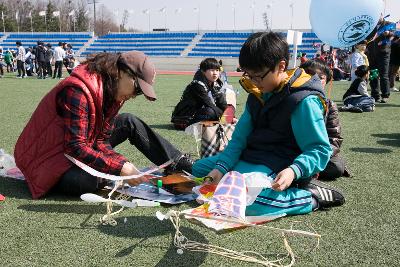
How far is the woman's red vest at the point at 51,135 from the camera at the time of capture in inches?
102

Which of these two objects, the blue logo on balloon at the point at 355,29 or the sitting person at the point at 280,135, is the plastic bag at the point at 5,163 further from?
the blue logo on balloon at the point at 355,29

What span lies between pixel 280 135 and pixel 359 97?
19.3 feet

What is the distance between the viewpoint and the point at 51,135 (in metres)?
2.67

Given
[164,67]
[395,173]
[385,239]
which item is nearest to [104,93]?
[385,239]

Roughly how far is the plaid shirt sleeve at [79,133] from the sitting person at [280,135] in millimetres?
675

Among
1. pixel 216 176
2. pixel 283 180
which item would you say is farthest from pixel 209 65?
pixel 283 180

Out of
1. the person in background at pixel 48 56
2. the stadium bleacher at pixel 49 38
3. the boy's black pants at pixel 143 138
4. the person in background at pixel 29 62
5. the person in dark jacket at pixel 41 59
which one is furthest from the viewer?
the stadium bleacher at pixel 49 38

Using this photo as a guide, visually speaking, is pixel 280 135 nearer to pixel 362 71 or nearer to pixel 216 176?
pixel 216 176

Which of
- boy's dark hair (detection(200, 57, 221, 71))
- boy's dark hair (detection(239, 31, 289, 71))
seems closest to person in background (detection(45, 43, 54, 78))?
boy's dark hair (detection(200, 57, 221, 71))

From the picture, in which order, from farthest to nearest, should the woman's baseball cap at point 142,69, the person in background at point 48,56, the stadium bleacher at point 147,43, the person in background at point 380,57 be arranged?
the stadium bleacher at point 147,43 < the person in background at point 48,56 < the person in background at point 380,57 < the woman's baseball cap at point 142,69

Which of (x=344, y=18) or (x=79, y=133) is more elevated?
(x=344, y=18)

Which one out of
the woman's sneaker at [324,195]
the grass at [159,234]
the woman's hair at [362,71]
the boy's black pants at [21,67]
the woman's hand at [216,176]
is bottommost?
the boy's black pants at [21,67]

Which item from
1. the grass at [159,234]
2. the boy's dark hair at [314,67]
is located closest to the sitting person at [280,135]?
the grass at [159,234]

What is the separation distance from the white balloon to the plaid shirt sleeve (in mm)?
3760
